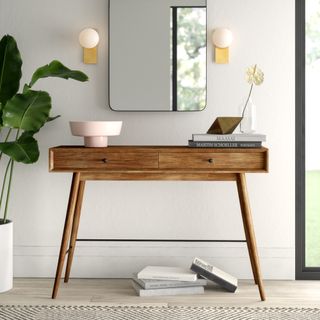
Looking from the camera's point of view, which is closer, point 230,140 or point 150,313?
point 150,313

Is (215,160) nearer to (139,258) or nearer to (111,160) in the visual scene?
(111,160)

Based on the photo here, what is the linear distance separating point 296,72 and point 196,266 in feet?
4.43

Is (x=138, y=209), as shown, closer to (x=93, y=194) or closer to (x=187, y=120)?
(x=93, y=194)

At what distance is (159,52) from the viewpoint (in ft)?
14.5

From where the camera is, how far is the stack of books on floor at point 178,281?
4.04 m

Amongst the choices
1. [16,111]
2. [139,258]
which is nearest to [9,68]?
[16,111]

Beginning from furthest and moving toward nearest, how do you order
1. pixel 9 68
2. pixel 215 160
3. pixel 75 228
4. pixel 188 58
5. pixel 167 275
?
pixel 188 58
pixel 75 228
pixel 9 68
pixel 167 275
pixel 215 160

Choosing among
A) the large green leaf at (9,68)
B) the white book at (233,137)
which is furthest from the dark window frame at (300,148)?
the large green leaf at (9,68)

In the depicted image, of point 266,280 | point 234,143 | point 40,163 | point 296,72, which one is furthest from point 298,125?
point 40,163

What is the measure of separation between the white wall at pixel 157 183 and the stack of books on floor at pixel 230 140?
446 mm

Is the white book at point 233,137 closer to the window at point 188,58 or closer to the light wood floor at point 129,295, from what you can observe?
the window at point 188,58

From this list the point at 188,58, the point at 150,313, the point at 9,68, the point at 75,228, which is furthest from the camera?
the point at 188,58

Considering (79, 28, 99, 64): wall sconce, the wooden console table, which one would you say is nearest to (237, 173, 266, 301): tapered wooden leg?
the wooden console table

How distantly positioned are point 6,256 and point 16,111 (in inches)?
33.5
